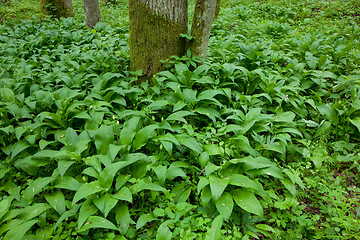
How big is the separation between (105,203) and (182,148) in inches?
44.1

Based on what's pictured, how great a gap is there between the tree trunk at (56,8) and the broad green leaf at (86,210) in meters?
8.11

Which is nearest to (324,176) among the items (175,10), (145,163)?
(145,163)

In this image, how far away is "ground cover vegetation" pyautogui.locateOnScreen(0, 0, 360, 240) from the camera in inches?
81.4

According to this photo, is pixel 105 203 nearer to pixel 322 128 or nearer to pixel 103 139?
pixel 103 139

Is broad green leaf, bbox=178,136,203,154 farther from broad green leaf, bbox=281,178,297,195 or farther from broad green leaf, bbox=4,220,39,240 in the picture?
broad green leaf, bbox=4,220,39,240

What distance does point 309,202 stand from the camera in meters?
2.46

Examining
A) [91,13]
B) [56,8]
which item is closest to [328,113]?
[91,13]

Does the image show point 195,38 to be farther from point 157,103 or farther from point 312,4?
point 312,4

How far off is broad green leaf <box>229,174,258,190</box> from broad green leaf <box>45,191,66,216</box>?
1.68 metres

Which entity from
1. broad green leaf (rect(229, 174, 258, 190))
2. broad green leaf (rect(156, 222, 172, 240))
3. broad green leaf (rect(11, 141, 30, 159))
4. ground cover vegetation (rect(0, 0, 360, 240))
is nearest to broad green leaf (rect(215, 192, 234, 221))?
ground cover vegetation (rect(0, 0, 360, 240))

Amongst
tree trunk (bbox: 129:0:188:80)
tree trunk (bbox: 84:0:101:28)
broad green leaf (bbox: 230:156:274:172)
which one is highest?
tree trunk (bbox: 84:0:101:28)

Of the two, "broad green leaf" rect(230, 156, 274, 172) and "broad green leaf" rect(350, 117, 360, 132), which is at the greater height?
"broad green leaf" rect(350, 117, 360, 132)

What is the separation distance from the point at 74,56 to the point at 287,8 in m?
7.29

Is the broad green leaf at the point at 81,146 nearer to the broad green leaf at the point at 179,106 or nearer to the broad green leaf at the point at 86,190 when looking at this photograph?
the broad green leaf at the point at 86,190
